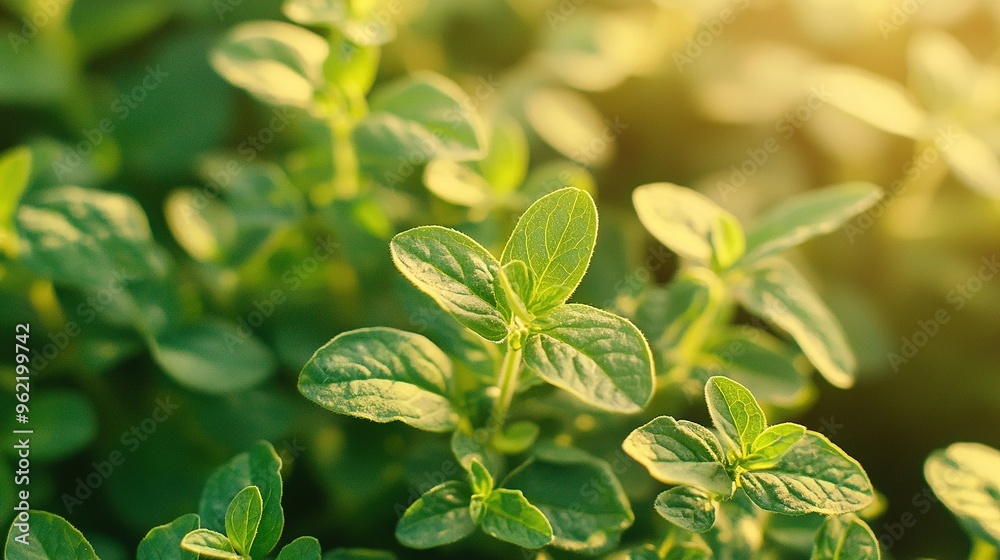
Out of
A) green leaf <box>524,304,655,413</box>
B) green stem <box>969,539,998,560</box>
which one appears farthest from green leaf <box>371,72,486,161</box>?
green stem <box>969,539,998,560</box>

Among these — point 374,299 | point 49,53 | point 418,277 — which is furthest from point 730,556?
point 49,53

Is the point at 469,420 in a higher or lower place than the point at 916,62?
lower

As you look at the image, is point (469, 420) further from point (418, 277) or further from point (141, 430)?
point (141, 430)

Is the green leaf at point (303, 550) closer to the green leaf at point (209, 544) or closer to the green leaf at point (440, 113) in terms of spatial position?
the green leaf at point (209, 544)

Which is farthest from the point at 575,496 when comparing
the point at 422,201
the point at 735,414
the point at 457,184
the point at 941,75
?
the point at 941,75

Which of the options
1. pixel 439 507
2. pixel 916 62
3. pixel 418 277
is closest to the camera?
pixel 418 277
